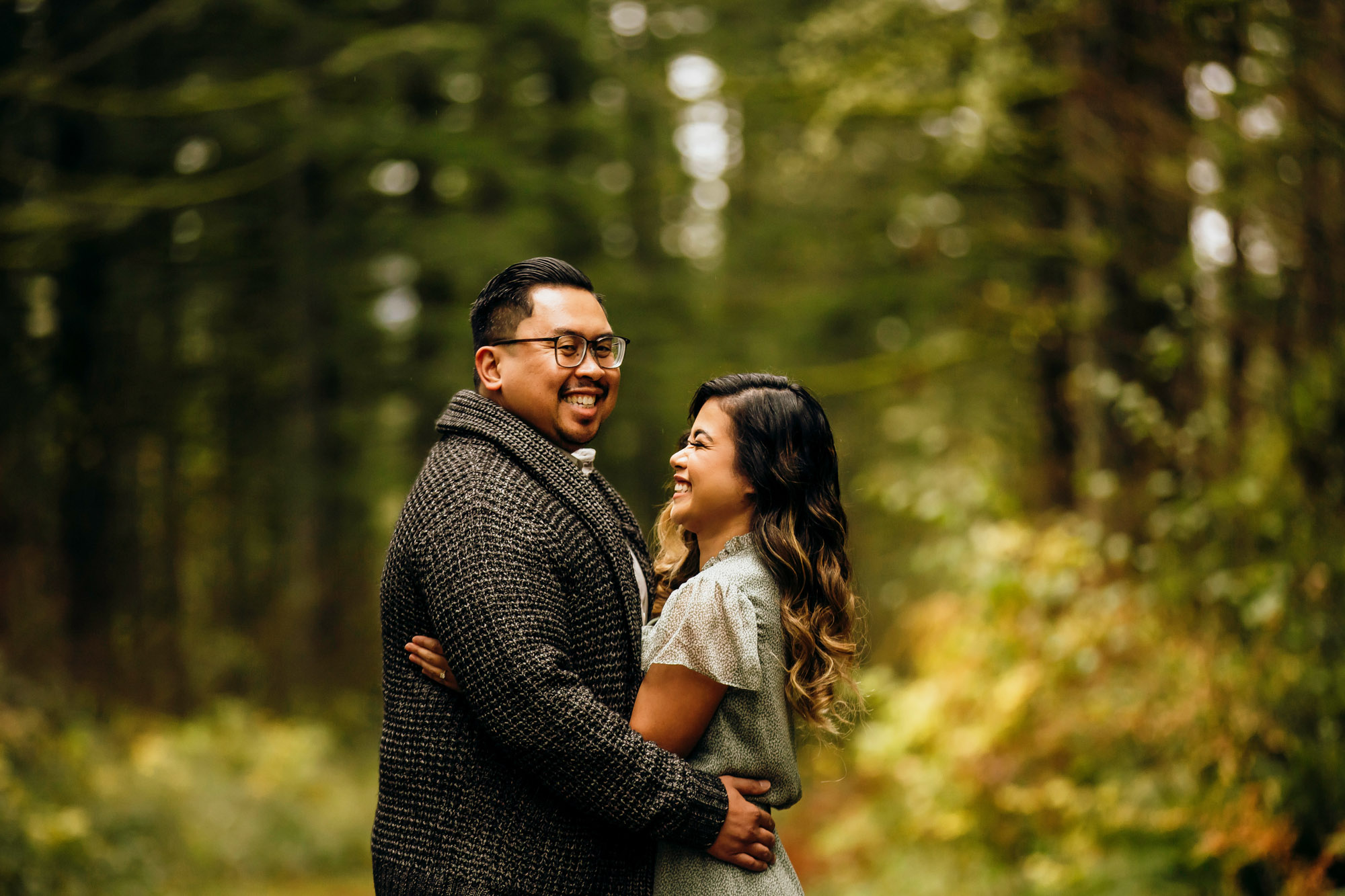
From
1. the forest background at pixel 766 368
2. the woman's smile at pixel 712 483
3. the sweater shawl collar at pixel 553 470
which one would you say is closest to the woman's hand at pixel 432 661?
the sweater shawl collar at pixel 553 470

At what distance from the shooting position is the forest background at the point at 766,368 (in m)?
5.39

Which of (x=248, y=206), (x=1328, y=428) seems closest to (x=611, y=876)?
(x=1328, y=428)

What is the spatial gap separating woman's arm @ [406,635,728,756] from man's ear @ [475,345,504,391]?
0.61 metres

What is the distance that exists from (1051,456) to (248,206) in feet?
28.3

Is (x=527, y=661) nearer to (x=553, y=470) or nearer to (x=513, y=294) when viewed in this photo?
(x=553, y=470)

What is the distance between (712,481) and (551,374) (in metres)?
0.45

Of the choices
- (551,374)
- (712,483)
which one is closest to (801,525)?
(712,483)

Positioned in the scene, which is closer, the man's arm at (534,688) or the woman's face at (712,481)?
the man's arm at (534,688)

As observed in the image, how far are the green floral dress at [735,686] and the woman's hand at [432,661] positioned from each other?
0.44 metres

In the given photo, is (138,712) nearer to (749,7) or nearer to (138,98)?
(138,98)

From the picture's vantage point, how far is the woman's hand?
8.09ft

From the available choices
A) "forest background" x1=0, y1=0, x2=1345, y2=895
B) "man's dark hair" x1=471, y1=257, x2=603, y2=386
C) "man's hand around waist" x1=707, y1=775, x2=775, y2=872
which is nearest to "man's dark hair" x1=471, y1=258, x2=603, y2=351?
"man's dark hair" x1=471, y1=257, x2=603, y2=386

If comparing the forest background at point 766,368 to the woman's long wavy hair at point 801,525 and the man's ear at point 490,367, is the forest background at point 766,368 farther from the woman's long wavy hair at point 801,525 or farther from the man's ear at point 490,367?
the man's ear at point 490,367

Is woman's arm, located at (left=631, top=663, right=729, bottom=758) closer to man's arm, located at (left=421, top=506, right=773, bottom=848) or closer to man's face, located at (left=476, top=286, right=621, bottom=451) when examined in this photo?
man's arm, located at (left=421, top=506, right=773, bottom=848)
